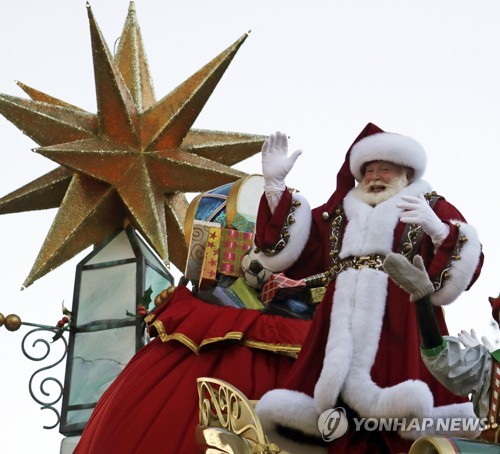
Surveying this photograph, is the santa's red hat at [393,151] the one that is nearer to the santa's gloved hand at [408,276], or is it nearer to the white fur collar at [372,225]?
Result: the white fur collar at [372,225]

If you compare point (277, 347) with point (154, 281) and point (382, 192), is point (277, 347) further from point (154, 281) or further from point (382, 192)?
point (154, 281)

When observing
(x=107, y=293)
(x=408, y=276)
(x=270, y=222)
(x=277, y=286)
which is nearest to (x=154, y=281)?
(x=107, y=293)

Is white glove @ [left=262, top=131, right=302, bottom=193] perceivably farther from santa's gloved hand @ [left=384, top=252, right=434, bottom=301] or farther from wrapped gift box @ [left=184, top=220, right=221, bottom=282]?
wrapped gift box @ [left=184, top=220, right=221, bottom=282]

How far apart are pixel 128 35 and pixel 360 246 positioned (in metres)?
3.39

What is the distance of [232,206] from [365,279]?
1518 millimetres

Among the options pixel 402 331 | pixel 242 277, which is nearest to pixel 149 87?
pixel 242 277

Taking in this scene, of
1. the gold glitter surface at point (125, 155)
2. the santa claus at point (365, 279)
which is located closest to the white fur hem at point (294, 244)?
the santa claus at point (365, 279)

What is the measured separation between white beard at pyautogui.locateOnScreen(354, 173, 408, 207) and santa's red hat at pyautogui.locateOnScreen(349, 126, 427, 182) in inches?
2.5

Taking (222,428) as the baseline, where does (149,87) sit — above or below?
above

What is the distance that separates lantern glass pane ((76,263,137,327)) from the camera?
7320mm

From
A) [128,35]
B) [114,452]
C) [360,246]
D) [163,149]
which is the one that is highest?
[128,35]

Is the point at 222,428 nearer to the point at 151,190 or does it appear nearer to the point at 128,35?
the point at 151,190

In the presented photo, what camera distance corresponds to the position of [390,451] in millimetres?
4789

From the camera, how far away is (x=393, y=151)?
521 centimetres
